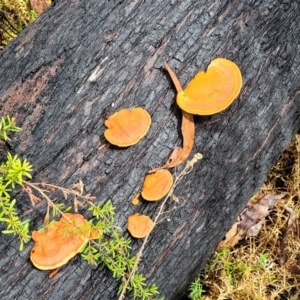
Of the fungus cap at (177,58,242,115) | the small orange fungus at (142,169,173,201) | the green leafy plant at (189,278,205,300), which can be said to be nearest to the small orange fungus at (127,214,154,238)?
the small orange fungus at (142,169,173,201)

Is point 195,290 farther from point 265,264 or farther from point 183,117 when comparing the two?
point 183,117

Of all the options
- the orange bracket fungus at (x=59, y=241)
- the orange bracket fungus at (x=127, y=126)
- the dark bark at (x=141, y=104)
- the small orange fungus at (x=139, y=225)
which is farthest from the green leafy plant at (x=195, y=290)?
the orange bracket fungus at (x=127, y=126)

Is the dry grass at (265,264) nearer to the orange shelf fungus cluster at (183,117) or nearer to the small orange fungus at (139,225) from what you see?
the small orange fungus at (139,225)

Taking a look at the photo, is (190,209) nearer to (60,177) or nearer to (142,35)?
(60,177)

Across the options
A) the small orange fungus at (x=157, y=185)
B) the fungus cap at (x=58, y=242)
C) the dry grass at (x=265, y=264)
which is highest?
the fungus cap at (x=58, y=242)

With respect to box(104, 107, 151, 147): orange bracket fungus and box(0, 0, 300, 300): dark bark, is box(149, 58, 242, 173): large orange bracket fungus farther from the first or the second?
box(104, 107, 151, 147): orange bracket fungus

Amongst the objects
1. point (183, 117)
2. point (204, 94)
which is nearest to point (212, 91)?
point (204, 94)
